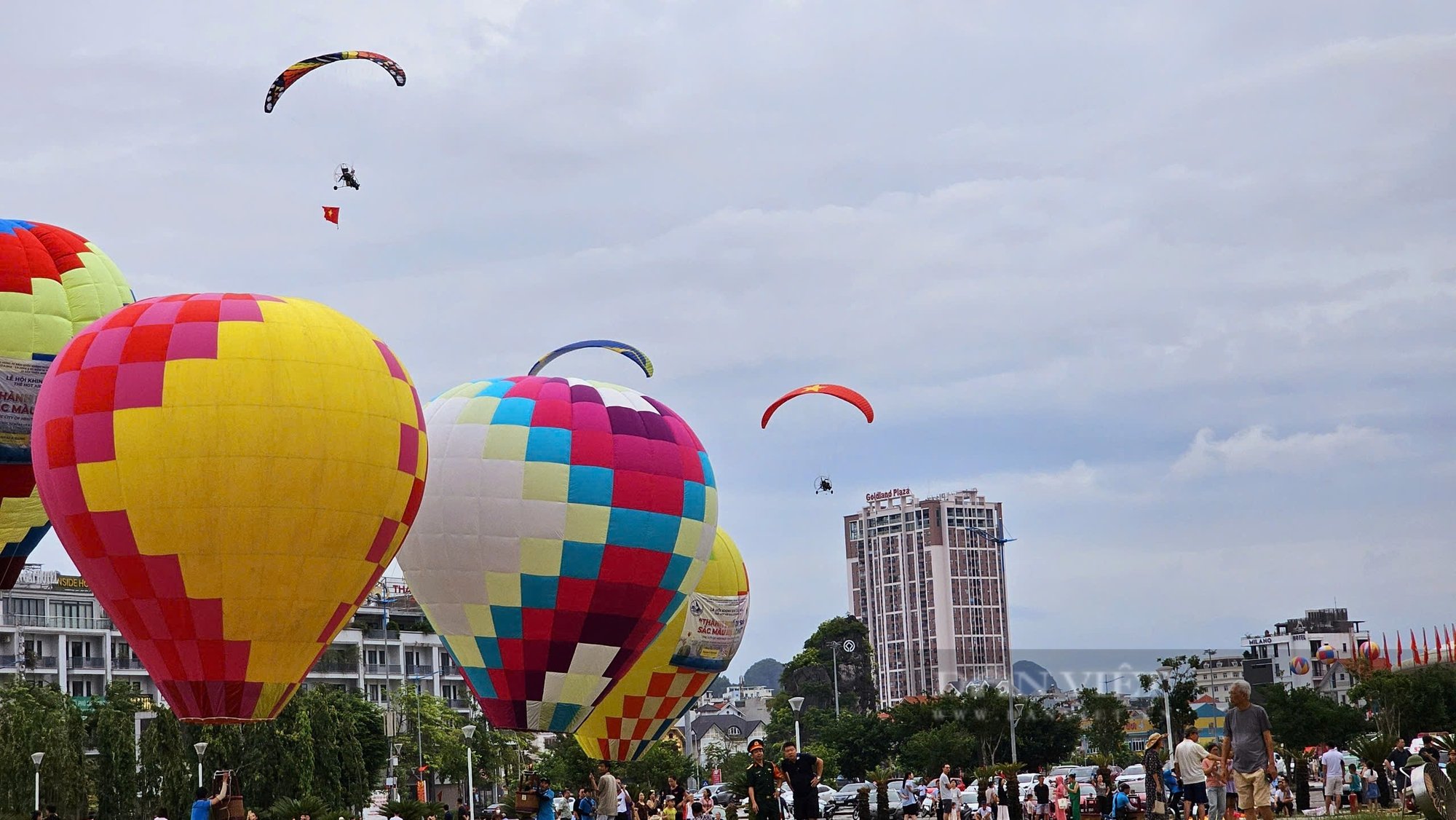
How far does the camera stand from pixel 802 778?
16109 mm

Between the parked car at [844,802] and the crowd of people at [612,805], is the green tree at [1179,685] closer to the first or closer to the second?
the parked car at [844,802]

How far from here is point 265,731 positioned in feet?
171

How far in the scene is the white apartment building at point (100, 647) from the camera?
300 feet

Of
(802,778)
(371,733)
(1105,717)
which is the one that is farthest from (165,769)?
(1105,717)

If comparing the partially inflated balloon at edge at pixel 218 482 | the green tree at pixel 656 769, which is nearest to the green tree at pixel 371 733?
the green tree at pixel 656 769

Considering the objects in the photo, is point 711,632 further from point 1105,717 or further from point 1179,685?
point 1105,717

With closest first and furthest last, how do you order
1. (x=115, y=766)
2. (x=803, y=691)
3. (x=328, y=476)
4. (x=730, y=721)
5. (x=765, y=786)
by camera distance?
(x=765, y=786), (x=328, y=476), (x=115, y=766), (x=803, y=691), (x=730, y=721)

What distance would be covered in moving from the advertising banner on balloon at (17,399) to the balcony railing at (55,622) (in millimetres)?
70144

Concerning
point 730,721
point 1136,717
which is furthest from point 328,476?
point 1136,717

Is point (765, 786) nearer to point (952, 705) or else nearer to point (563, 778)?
point (563, 778)

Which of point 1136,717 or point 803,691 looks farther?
point 1136,717

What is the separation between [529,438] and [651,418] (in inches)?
109

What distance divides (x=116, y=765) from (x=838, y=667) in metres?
107

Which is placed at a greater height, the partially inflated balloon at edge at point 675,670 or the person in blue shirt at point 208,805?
the partially inflated balloon at edge at point 675,670
